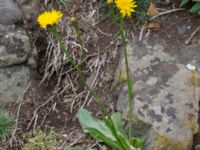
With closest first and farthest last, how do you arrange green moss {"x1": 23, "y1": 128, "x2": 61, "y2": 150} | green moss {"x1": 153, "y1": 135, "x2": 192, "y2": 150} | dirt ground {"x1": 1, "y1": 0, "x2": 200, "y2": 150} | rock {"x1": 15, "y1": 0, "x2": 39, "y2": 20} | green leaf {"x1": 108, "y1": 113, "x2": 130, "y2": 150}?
green leaf {"x1": 108, "y1": 113, "x2": 130, "y2": 150} → green moss {"x1": 153, "y1": 135, "x2": 192, "y2": 150} → green moss {"x1": 23, "y1": 128, "x2": 61, "y2": 150} → dirt ground {"x1": 1, "y1": 0, "x2": 200, "y2": 150} → rock {"x1": 15, "y1": 0, "x2": 39, "y2": 20}

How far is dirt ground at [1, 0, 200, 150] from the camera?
3041mm

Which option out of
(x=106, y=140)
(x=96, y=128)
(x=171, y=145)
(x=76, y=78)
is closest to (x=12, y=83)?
(x=76, y=78)

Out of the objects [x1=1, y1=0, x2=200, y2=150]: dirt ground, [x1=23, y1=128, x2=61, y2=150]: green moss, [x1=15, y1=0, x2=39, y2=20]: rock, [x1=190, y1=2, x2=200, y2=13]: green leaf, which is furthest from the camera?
[x1=15, y1=0, x2=39, y2=20]: rock

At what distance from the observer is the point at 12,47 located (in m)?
3.18

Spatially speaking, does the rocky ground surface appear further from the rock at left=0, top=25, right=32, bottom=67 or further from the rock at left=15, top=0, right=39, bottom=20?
the rock at left=15, top=0, right=39, bottom=20

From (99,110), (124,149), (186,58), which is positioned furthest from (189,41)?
(124,149)

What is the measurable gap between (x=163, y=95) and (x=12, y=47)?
1.08m

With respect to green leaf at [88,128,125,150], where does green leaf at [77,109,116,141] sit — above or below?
above

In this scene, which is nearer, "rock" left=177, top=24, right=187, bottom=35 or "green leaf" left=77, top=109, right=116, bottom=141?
"green leaf" left=77, top=109, right=116, bottom=141

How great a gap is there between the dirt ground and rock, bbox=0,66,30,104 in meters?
0.05

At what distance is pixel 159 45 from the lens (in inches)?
125

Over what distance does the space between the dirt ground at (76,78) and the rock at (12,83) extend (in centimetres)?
5

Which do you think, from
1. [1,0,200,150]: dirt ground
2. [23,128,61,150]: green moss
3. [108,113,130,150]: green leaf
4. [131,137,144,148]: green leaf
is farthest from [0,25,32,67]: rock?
[131,137,144,148]: green leaf

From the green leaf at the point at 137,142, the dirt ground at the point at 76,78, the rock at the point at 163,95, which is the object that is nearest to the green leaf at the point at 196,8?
the dirt ground at the point at 76,78
